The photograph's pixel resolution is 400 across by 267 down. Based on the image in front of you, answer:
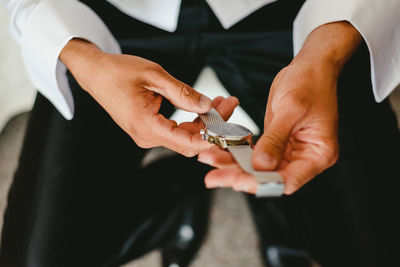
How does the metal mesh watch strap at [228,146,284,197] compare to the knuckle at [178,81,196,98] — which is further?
the knuckle at [178,81,196,98]

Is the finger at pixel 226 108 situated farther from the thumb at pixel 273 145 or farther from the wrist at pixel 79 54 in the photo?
the wrist at pixel 79 54

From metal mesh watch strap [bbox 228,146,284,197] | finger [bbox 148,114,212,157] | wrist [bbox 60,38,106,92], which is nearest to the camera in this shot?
metal mesh watch strap [bbox 228,146,284,197]

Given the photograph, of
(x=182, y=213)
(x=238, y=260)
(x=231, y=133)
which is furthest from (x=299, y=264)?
(x=231, y=133)

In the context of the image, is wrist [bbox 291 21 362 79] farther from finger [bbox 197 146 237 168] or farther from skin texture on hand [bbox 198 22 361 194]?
finger [bbox 197 146 237 168]

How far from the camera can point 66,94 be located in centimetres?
52

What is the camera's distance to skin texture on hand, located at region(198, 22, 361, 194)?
297mm

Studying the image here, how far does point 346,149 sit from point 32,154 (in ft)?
1.60

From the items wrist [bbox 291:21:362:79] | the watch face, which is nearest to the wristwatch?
the watch face

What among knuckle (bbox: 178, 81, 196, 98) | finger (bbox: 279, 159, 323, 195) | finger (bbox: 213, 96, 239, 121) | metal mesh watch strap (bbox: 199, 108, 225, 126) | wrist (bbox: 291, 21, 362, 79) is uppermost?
wrist (bbox: 291, 21, 362, 79)

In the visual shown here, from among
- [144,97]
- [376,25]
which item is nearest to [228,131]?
[144,97]

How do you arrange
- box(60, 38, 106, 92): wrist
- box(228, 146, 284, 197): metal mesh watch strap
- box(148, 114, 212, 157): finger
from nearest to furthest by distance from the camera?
box(228, 146, 284, 197): metal mesh watch strap → box(148, 114, 212, 157): finger → box(60, 38, 106, 92): wrist

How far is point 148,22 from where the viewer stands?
0.57 metres

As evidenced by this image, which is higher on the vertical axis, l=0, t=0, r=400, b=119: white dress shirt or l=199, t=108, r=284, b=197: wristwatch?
l=0, t=0, r=400, b=119: white dress shirt

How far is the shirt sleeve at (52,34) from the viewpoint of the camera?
1.62 feet
